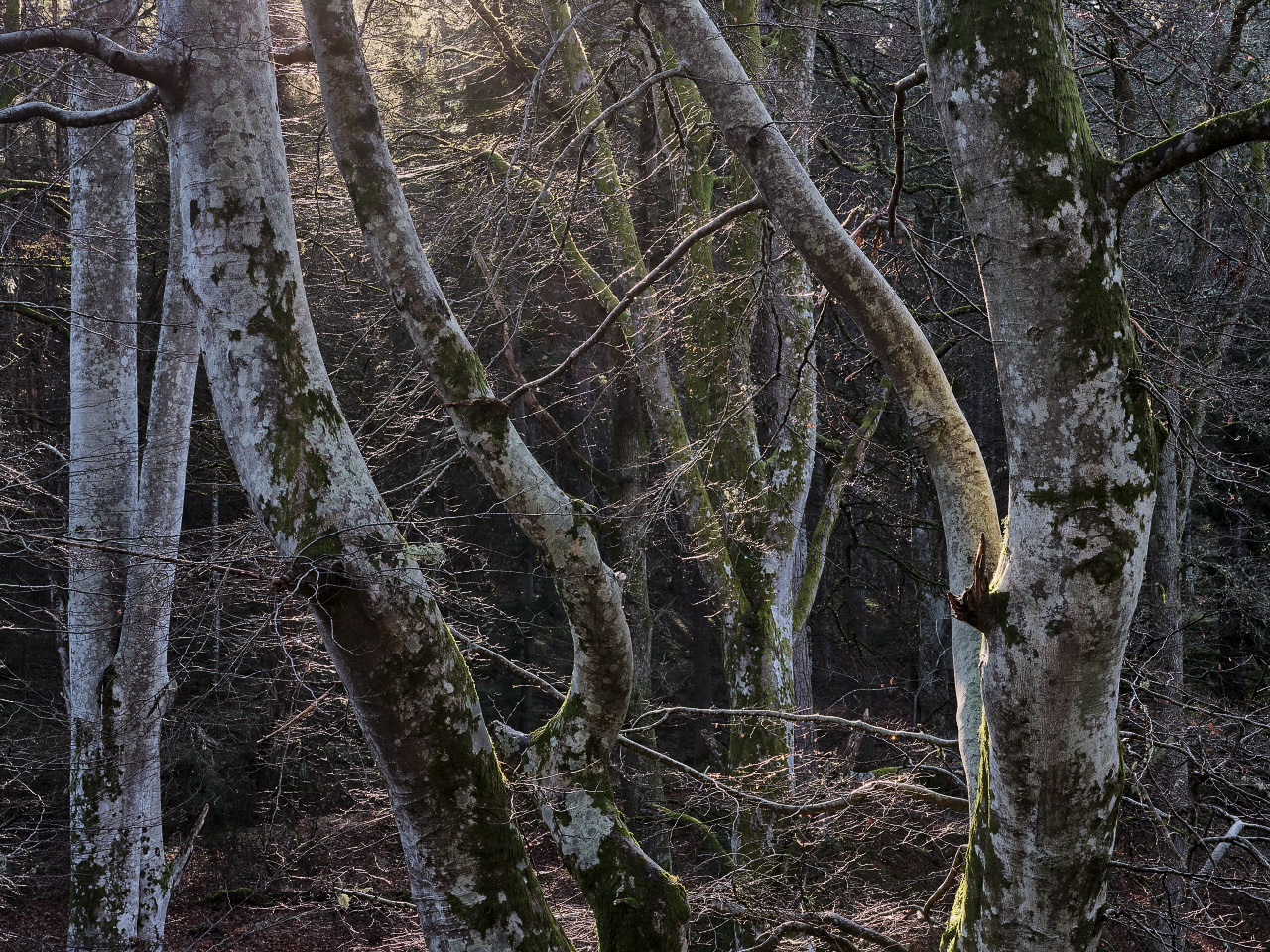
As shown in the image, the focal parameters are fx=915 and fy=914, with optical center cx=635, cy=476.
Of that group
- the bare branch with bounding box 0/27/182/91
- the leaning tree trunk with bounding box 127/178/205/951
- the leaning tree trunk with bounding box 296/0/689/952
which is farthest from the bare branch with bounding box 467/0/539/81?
the bare branch with bounding box 0/27/182/91

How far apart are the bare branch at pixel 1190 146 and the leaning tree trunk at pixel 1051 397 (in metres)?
0.05

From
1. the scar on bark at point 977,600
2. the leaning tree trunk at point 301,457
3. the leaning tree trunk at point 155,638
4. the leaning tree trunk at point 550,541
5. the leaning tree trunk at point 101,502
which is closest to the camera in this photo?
the scar on bark at point 977,600

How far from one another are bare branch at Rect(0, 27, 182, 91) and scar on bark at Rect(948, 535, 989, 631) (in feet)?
10.2

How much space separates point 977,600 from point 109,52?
10.9ft

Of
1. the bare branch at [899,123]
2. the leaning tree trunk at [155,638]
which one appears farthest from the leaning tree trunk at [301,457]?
the leaning tree trunk at [155,638]

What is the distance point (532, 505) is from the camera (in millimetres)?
3775

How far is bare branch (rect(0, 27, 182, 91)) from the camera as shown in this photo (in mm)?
3033

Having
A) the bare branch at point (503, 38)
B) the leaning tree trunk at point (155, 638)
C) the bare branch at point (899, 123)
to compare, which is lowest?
the leaning tree trunk at point (155, 638)

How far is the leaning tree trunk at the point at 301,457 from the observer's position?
314 centimetres

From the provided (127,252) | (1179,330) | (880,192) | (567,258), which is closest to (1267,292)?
(1179,330)

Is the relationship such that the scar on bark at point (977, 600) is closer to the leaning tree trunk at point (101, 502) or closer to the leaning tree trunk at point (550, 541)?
the leaning tree trunk at point (550, 541)

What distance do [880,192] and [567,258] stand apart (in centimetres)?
376

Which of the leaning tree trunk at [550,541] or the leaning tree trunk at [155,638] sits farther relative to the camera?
the leaning tree trunk at [155,638]

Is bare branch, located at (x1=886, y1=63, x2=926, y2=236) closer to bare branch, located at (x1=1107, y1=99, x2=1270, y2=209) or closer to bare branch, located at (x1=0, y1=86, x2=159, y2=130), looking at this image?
bare branch, located at (x1=1107, y1=99, x2=1270, y2=209)
